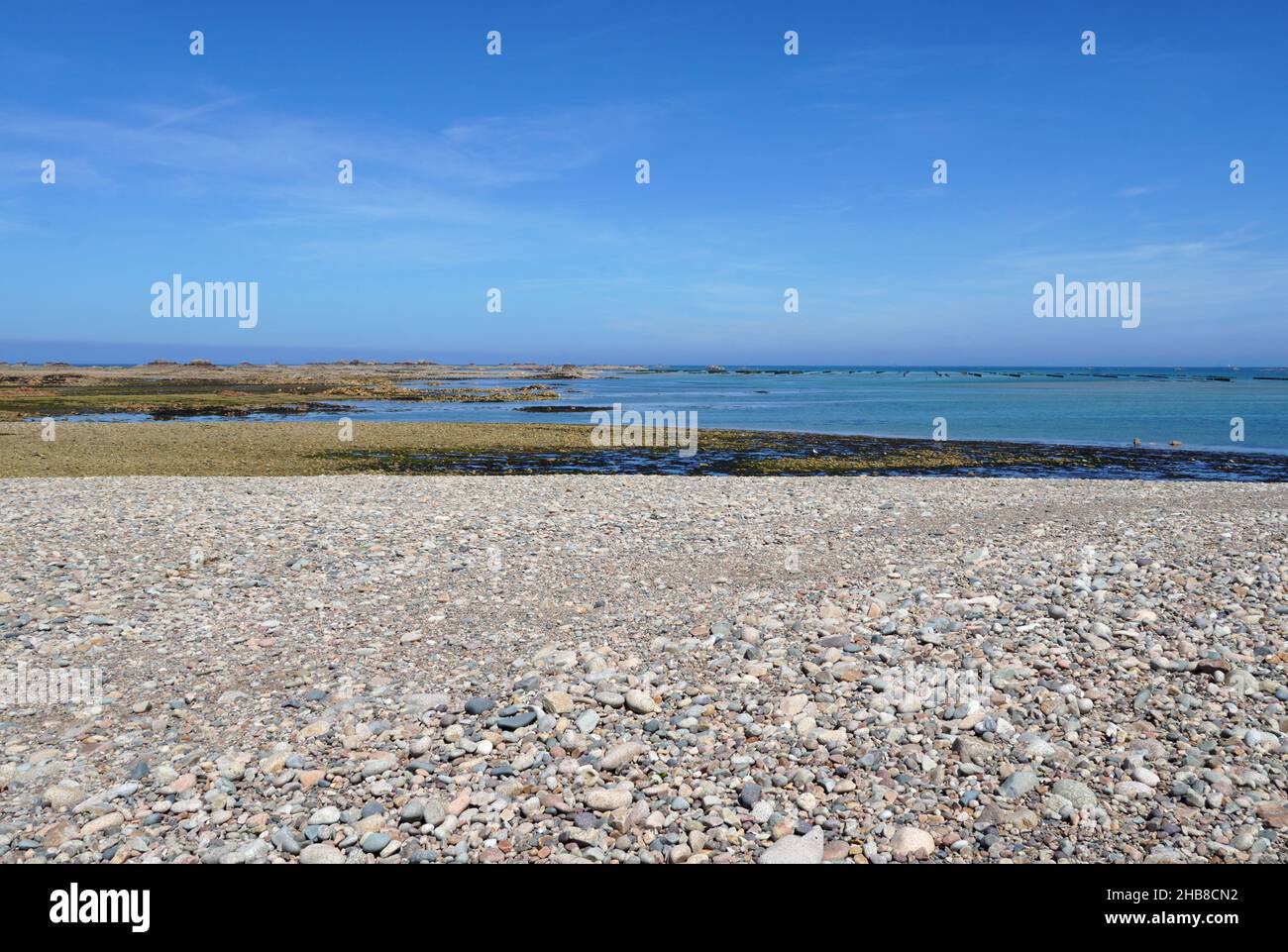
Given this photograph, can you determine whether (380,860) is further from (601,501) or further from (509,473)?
(509,473)

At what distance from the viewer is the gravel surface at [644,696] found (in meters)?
5.98

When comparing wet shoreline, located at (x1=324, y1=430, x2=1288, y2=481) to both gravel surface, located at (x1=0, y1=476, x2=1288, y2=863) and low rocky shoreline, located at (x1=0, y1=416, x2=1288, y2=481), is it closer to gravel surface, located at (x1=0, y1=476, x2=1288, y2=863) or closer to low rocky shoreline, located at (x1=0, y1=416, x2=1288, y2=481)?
low rocky shoreline, located at (x1=0, y1=416, x2=1288, y2=481)

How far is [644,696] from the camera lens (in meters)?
8.09

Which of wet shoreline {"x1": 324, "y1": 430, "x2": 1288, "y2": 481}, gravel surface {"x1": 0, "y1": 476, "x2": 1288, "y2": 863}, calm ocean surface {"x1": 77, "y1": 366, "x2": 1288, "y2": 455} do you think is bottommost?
gravel surface {"x1": 0, "y1": 476, "x2": 1288, "y2": 863}

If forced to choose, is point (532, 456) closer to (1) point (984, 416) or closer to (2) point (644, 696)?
(2) point (644, 696)

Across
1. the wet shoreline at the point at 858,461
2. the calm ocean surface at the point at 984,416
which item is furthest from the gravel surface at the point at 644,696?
the calm ocean surface at the point at 984,416

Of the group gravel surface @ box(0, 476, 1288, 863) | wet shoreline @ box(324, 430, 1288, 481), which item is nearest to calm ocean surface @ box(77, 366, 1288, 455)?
wet shoreline @ box(324, 430, 1288, 481)

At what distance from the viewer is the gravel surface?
5.98 meters

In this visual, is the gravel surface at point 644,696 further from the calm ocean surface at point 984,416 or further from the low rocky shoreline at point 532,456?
the calm ocean surface at point 984,416

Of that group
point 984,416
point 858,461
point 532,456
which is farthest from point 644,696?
point 984,416

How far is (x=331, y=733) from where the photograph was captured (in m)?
7.59

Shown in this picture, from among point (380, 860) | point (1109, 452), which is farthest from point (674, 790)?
point (1109, 452)
